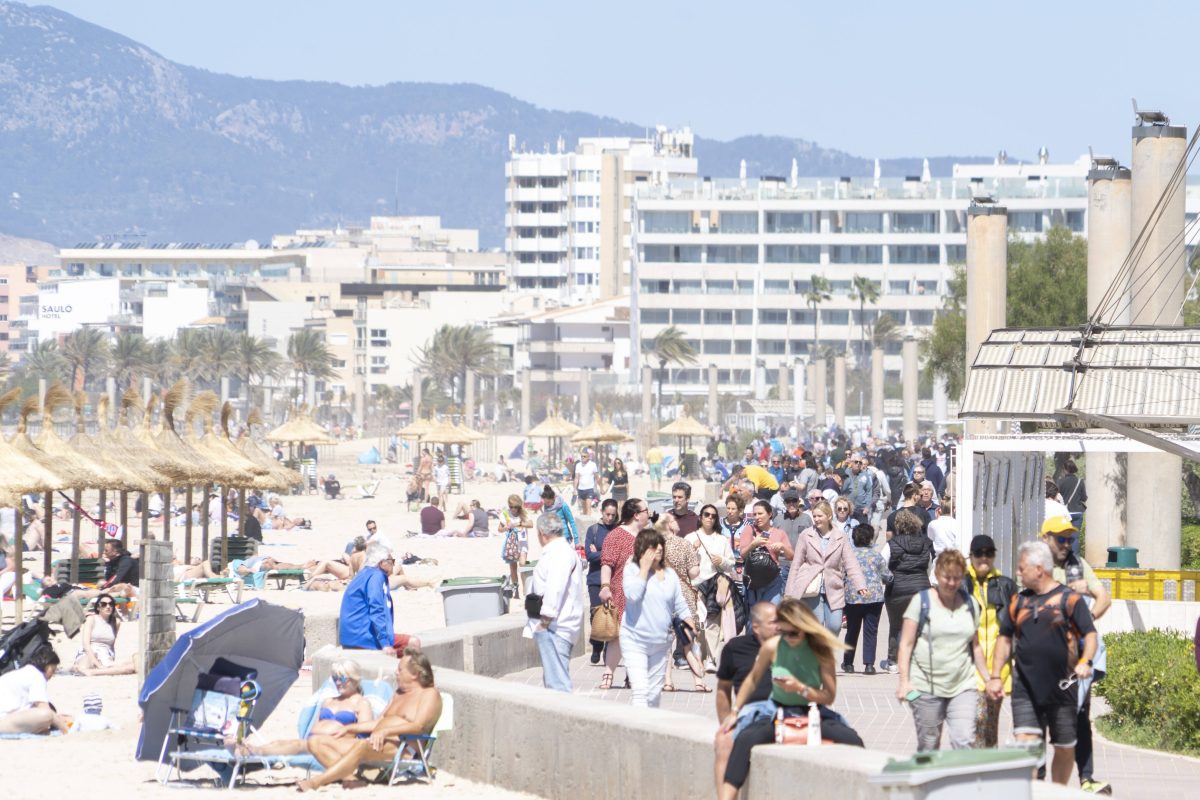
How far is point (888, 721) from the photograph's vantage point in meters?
11.4

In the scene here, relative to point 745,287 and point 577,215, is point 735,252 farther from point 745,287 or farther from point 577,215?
point 577,215

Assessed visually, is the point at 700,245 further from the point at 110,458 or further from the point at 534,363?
the point at 110,458

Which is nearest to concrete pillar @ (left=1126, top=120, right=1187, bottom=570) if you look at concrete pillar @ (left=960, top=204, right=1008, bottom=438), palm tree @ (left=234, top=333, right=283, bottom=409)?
concrete pillar @ (left=960, top=204, right=1008, bottom=438)

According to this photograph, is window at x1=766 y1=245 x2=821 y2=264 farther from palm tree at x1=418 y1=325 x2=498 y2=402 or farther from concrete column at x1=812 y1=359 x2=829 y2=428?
concrete column at x1=812 y1=359 x2=829 y2=428

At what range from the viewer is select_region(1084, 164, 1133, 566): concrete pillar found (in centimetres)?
2197

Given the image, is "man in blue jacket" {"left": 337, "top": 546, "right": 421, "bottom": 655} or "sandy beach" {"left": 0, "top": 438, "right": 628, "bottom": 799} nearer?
"sandy beach" {"left": 0, "top": 438, "right": 628, "bottom": 799}

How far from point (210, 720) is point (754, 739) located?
152 inches

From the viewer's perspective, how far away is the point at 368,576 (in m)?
11.6

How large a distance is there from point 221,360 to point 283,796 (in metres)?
100

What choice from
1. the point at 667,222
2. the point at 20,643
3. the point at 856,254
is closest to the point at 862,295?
the point at 856,254

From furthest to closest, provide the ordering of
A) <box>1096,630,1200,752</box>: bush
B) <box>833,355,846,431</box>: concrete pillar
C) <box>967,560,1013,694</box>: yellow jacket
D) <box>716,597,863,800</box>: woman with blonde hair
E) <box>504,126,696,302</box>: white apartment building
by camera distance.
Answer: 1. <box>504,126,696,302</box>: white apartment building
2. <box>833,355,846,431</box>: concrete pillar
3. <box>1096,630,1200,752</box>: bush
4. <box>967,560,1013,694</box>: yellow jacket
5. <box>716,597,863,800</box>: woman with blonde hair

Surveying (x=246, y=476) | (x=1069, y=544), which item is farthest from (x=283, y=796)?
(x=246, y=476)

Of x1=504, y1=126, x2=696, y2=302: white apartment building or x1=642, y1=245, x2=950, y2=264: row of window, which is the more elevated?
x1=504, y1=126, x2=696, y2=302: white apartment building

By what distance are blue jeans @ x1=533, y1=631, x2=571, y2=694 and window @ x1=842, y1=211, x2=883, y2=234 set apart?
96.6 meters
